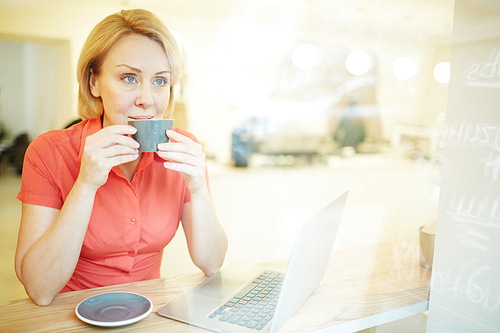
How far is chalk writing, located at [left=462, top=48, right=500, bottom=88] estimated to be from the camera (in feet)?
2.38

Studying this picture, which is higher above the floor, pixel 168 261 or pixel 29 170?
pixel 29 170

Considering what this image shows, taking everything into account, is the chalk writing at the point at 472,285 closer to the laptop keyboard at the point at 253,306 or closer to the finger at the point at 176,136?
the laptop keyboard at the point at 253,306

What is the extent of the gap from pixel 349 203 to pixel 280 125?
426 cm

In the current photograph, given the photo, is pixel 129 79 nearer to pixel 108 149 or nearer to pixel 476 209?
pixel 108 149

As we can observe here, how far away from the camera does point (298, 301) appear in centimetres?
64

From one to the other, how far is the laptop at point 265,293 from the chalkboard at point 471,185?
9.5 inches

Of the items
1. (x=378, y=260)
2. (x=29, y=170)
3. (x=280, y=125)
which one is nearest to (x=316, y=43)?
(x=280, y=125)

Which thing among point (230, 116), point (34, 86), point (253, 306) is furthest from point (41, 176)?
point (230, 116)

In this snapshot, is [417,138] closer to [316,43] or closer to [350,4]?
[350,4]

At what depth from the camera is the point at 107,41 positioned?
0.68 metres

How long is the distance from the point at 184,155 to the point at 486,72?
2.01 feet

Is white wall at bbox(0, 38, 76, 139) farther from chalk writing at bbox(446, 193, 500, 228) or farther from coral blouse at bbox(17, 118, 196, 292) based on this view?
chalk writing at bbox(446, 193, 500, 228)

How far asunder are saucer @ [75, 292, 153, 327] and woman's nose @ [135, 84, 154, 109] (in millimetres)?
339

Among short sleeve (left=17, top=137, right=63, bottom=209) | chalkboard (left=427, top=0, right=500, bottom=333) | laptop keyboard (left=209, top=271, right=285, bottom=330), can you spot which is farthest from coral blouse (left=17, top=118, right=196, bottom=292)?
chalkboard (left=427, top=0, right=500, bottom=333)
